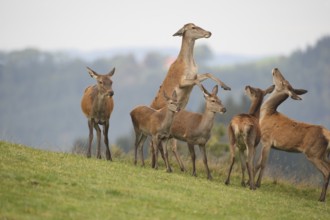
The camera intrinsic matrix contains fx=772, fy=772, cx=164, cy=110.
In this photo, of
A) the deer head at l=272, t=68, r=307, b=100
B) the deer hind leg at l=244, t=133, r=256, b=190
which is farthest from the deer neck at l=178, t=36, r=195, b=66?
the deer hind leg at l=244, t=133, r=256, b=190

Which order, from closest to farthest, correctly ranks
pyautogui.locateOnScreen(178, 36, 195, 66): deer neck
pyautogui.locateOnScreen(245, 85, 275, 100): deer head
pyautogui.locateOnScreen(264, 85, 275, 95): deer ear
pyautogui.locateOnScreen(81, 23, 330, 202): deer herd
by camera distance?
pyautogui.locateOnScreen(81, 23, 330, 202): deer herd, pyautogui.locateOnScreen(245, 85, 275, 100): deer head, pyautogui.locateOnScreen(264, 85, 275, 95): deer ear, pyautogui.locateOnScreen(178, 36, 195, 66): deer neck

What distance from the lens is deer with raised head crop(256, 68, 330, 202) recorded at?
18.4m

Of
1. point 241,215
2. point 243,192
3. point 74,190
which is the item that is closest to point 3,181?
point 74,190

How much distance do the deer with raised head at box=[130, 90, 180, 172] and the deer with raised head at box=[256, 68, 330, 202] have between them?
2345 mm

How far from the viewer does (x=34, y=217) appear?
38.6 feet

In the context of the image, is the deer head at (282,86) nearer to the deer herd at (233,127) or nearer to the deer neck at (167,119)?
the deer herd at (233,127)

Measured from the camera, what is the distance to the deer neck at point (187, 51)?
72.3ft

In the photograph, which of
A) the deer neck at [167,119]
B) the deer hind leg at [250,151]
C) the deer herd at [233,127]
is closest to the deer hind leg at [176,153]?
the deer herd at [233,127]

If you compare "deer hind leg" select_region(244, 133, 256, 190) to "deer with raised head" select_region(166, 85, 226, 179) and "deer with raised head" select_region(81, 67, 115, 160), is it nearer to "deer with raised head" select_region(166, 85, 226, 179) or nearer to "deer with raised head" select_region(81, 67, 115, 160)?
"deer with raised head" select_region(166, 85, 226, 179)

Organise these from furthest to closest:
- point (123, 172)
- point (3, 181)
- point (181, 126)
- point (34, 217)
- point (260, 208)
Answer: point (181, 126) < point (123, 172) < point (260, 208) < point (3, 181) < point (34, 217)

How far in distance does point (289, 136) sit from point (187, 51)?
186 inches

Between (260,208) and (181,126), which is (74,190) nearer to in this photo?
(260,208)

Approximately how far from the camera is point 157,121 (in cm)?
1914

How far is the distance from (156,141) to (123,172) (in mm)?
2765
